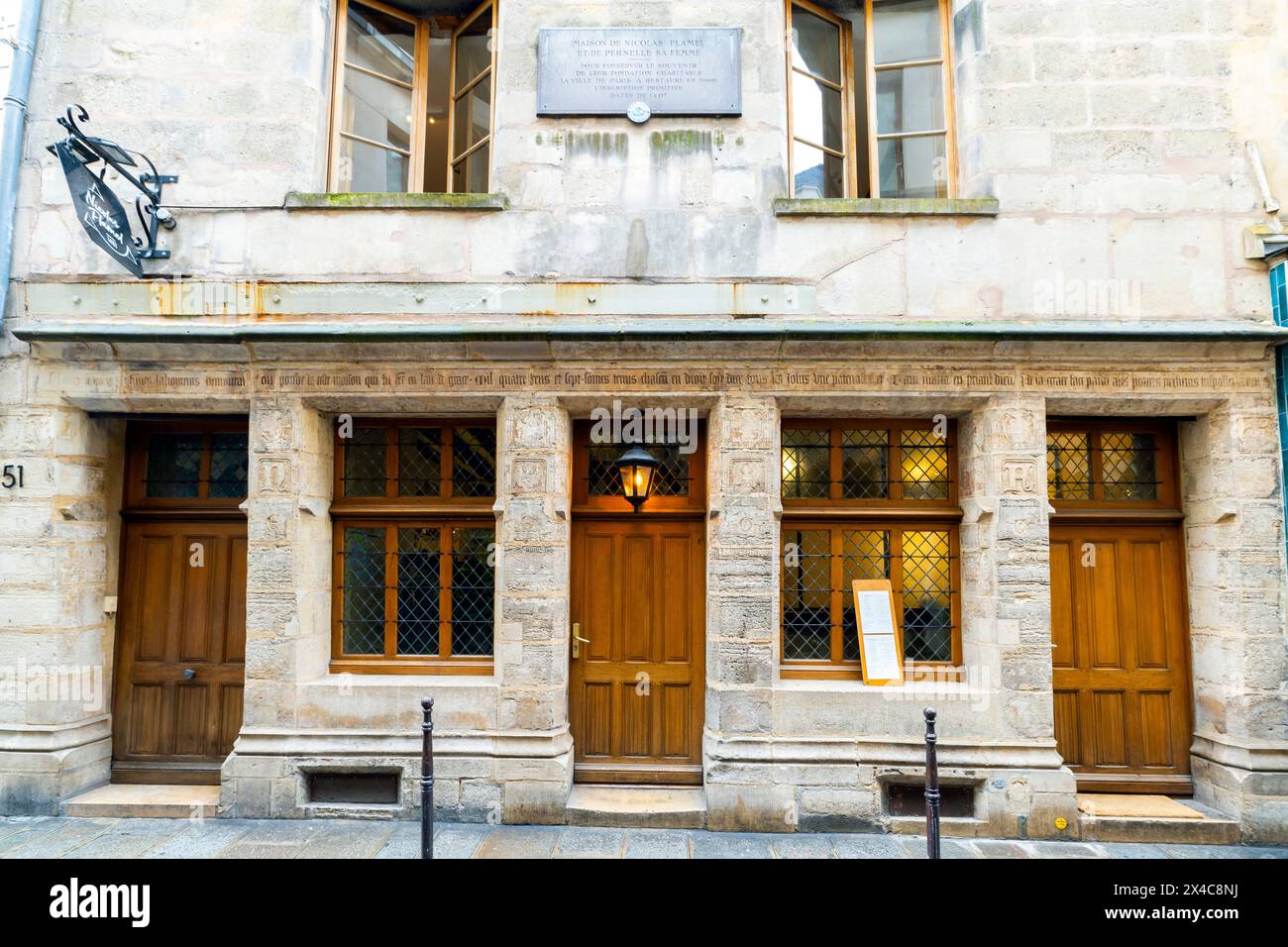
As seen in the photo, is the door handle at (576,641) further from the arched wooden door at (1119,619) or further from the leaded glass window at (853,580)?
the arched wooden door at (1119,619)

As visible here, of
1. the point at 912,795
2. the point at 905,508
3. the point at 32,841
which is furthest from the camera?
the point at 905,508

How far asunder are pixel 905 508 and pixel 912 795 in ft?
7.10

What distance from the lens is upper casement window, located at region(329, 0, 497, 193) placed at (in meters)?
6.28

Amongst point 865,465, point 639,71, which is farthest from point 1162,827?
point 639,71

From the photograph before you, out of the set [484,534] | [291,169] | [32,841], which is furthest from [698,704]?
[291,169]

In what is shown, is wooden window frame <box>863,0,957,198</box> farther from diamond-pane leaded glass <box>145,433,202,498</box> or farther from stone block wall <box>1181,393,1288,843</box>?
diamond-pane leaded glass <box>145,433,202,498</box>

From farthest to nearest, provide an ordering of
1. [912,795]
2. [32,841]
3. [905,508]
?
[905,508], [912,795], [32,841]

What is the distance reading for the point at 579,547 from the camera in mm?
5859

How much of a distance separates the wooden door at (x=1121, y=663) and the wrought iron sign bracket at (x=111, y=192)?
7524mm

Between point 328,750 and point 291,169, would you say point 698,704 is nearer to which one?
point 328,750

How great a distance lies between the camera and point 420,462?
602cm

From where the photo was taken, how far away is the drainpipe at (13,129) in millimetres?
5699

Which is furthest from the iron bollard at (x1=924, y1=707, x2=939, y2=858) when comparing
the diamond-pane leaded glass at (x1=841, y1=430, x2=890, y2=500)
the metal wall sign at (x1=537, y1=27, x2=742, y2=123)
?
the metal wall sign at (x1=537, y1=27, x2=742, y2=123)

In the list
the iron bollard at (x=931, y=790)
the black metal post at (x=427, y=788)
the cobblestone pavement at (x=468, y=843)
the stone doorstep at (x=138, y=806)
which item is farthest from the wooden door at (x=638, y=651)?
the stone doorstep at (x=138, y=806)
